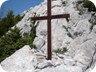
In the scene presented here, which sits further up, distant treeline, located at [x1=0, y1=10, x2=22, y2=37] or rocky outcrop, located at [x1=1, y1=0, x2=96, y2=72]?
rocky outcrop, located at [x1=1, y1=0, x2=96, y2=72]

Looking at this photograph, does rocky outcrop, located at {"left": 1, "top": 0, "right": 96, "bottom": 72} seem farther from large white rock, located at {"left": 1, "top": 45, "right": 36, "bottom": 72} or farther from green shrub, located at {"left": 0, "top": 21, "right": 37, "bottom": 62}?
green shrub, located at {"left": 0, "top": 21, "right": 37, "bottom": 62}

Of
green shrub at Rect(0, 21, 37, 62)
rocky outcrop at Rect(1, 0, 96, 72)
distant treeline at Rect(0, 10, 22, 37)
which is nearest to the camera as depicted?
rocky outcrop at Rect(1, 0, 96, 72)

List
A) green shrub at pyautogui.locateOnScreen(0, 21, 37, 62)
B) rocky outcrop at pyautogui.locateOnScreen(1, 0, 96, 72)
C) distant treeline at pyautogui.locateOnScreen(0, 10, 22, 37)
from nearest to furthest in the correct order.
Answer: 1. rocky outcrop at pyautogui.locateOnScreen(1, 0, 96, 72)
2. green shrub at pyautogui.locateOnScreen(0, 21, 37, 62)
3. distant treeline at pyautogui.locateOnScreen(0, 10, 22, 37)

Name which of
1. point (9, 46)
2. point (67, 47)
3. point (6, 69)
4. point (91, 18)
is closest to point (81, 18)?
point (91, 18)

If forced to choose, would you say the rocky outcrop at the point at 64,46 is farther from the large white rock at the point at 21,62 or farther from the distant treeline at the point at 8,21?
the distant treeline at the point at 8,21

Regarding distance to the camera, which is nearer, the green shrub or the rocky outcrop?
the rocky outcrop

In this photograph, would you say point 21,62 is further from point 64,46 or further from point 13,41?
point 13,41

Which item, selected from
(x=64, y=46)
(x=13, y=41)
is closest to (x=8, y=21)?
(x=13, y=41)

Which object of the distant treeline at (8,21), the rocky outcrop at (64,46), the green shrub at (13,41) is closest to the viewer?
the rocky outcrop at (64,46)

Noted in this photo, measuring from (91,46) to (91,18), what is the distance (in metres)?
2.57

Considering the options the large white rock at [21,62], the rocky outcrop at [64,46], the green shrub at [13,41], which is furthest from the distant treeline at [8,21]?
the large white rock at [21,62]

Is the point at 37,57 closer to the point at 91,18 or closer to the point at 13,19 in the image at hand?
the point at 91,18

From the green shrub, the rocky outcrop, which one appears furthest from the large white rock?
the green shrub

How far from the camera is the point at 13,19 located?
22781mm
